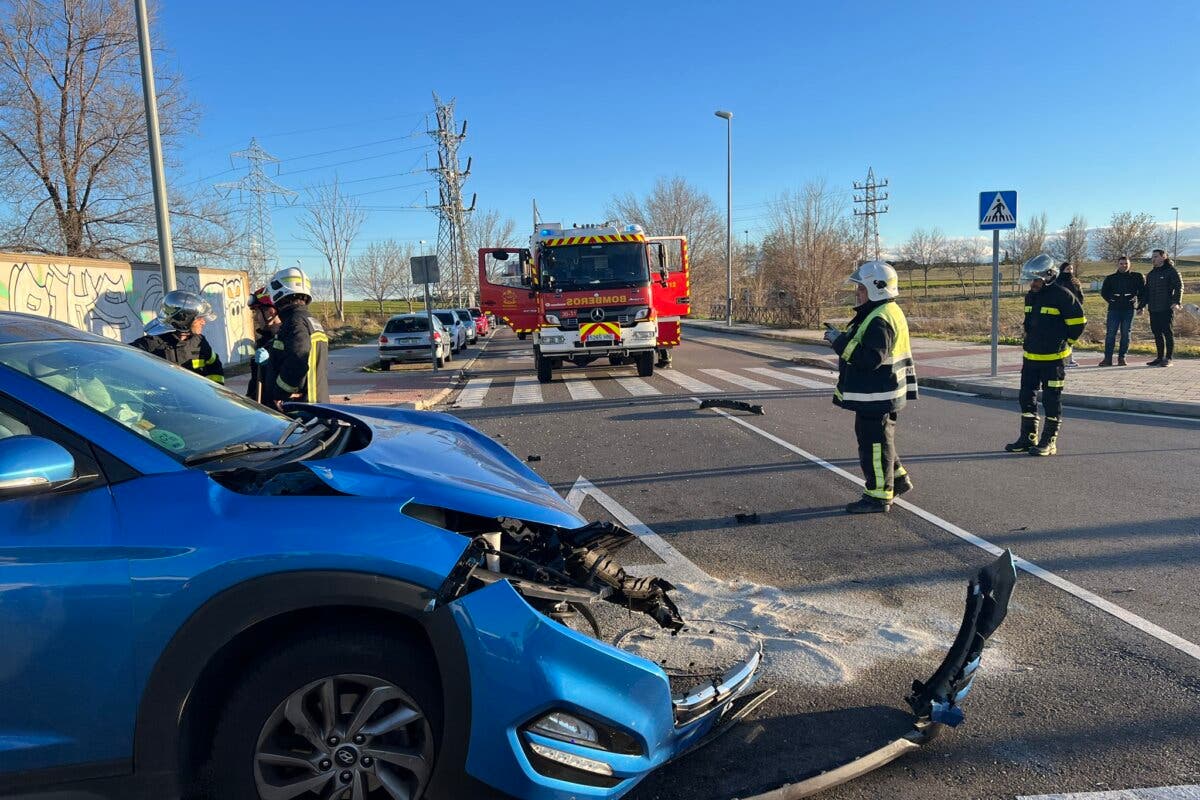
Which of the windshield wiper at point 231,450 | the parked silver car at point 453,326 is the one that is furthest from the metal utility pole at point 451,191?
the windshield wiper at point 231,450

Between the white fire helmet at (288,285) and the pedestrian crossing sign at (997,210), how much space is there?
11572 millimetres

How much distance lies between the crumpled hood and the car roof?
3.86ft

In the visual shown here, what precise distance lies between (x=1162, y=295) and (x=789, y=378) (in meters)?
6.55

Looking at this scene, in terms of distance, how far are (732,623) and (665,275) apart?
40.4ft

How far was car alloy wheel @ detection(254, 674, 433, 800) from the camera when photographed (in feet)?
7.13

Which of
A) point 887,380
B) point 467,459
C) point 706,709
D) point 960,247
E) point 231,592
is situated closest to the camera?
point 231,592

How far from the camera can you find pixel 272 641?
2193mm

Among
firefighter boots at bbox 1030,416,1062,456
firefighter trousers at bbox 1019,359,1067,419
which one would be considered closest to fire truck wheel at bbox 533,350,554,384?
firefighter trousers at bbox 1019,359,1067,419

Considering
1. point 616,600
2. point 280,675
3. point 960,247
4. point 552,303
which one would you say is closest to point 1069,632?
point 616,600

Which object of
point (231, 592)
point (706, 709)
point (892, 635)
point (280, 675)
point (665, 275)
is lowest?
point (892, 635)

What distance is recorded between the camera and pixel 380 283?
55.5m

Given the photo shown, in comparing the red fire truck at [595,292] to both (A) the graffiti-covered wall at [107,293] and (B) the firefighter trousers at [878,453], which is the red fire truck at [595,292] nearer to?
(A) the graffiti-covered wall at [107,293]

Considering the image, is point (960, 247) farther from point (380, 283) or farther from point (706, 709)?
point (706, 709)

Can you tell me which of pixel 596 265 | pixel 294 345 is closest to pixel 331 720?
pixel 294 345
